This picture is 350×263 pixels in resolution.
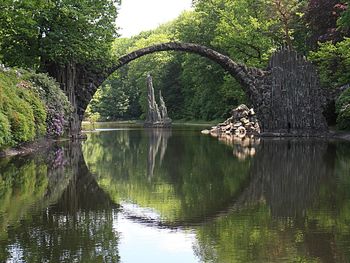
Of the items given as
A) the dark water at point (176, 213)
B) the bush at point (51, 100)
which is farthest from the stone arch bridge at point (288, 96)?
the dark water at point (176, 213)

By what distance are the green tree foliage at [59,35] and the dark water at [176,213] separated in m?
11.4

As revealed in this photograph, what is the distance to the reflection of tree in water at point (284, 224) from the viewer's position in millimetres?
5594

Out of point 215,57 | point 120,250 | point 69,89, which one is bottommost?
point 120,250

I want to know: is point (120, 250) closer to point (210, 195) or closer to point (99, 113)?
point (210, 195)

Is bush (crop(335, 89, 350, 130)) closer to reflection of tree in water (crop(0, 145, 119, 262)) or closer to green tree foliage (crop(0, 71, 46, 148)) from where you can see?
green tree foliage (crop(0, 71, 46, 148))

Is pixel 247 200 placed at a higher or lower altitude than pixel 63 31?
lower

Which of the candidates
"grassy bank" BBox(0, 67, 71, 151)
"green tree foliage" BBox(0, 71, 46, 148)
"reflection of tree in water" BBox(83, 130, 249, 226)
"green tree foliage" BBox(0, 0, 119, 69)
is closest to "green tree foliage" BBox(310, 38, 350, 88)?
"green tree foliage" BBox(0, 0, 119, 69)

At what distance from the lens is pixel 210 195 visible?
9555 mm

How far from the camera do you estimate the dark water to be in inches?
225

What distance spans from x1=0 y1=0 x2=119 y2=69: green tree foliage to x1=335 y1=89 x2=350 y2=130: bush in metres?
12.2

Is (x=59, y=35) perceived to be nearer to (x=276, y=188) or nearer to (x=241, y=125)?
(x=241, y=125)

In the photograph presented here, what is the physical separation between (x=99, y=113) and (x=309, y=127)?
62.5m

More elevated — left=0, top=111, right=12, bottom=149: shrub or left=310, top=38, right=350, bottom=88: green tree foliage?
left=310, top=38, right=350, bottom=88: green tree foliage

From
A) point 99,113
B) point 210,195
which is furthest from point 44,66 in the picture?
point 99,113
